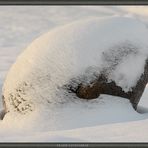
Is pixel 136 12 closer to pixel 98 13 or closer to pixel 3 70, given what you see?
pixel 98 13

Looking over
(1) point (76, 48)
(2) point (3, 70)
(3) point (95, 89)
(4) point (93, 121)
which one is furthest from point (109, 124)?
(2) point (3, 70)

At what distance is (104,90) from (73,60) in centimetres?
37

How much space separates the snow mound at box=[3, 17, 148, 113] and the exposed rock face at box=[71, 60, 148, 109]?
46 mm

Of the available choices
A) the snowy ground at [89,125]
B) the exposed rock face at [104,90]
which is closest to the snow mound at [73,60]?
the exposed rock face at [104,90]

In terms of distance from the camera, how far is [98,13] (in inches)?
383

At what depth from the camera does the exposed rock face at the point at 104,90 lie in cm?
388

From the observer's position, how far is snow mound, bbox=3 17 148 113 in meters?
3.85

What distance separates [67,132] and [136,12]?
7.16 m

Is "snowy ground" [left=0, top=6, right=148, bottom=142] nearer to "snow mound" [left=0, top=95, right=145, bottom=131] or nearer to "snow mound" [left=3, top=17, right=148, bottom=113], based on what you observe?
"snow mound" [left=0, top=95, right=145, bottom=131]

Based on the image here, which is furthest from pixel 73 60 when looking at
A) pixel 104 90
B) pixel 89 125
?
pixel 89 125

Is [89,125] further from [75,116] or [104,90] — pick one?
[104,90]

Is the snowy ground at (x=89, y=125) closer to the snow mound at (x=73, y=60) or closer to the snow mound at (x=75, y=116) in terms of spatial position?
the snow mound at (x=75, y=116)

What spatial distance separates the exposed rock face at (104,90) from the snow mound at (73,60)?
5cm

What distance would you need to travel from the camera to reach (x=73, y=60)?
384cm
